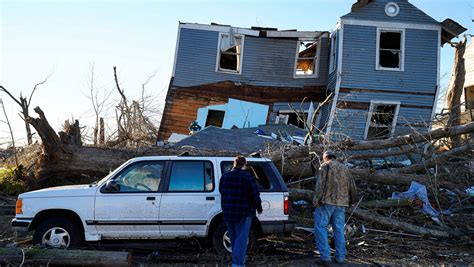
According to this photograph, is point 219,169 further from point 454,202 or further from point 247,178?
point 454,202

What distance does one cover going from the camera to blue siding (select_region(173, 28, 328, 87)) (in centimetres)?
1944

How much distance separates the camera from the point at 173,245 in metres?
7.47

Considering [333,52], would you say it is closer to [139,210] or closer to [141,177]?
[141,177]

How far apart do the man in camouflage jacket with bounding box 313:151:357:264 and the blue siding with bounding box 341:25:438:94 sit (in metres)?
12.0

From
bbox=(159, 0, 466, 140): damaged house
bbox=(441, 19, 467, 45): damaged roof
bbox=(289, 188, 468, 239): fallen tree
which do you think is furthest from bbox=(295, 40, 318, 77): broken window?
bbox=(289, 188, 468, 239): fallen tree

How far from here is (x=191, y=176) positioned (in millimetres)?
7410

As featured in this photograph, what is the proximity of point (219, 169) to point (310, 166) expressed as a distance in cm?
440

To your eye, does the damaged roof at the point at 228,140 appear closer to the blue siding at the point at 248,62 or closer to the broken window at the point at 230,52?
the blue siding at the point at 248,62

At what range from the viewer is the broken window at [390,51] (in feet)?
61.9

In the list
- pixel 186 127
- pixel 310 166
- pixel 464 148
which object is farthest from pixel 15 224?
pixel 186 127

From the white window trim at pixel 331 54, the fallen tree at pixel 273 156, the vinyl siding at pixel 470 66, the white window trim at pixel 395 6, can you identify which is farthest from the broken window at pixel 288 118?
the vinyl siding at pixel 470 66

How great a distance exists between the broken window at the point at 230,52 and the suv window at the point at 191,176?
12.5 metres

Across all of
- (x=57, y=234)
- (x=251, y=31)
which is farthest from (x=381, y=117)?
(x=57, y=234)

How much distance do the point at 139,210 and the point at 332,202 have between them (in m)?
2.95
